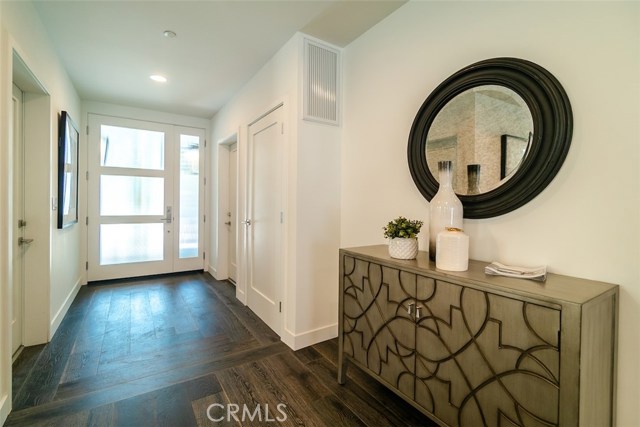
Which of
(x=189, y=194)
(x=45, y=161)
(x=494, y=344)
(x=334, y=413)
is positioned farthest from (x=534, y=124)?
(x=189, y=194)

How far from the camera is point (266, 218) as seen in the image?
109 inches

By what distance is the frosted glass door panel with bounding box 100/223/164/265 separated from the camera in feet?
13.4

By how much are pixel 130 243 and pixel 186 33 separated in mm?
3270

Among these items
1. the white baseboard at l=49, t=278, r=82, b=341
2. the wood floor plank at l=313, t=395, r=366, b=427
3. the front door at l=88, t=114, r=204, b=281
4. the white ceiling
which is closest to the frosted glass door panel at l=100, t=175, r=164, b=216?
the front door at l=88, t=114, r=204, b=281

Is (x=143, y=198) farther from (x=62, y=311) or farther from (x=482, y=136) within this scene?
(x=482, y=136)

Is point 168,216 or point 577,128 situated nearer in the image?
point 577,128

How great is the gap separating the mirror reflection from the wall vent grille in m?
0.97

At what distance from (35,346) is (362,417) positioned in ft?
8.68

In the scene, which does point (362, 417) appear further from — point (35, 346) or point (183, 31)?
point (183, 31)

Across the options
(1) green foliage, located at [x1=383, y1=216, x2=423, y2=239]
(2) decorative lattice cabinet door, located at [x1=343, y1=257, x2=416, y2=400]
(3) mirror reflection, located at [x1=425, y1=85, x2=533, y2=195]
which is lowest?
(2) decorative lattice cabinet door, located at [x1=343, y1=257, x2=416, y2=400]

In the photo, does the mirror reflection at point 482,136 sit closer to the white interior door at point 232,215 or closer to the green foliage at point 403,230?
the green foliage at point 403,230

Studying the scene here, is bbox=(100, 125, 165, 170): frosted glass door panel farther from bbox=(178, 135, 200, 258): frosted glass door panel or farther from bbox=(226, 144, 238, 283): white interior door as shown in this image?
bbox=(226, 144, 238, 283): white interior door

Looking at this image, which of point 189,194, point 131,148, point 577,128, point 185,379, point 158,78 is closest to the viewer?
point 577,128

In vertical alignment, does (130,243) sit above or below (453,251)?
below
